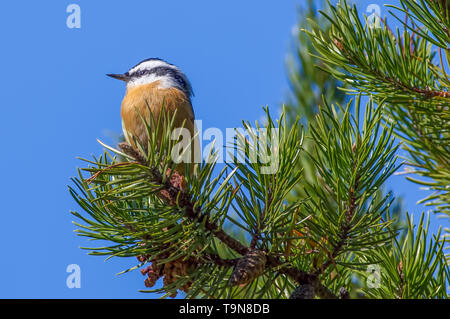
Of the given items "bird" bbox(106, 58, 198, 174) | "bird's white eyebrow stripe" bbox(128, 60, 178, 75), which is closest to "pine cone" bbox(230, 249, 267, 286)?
"bird" bbox(106, 58, 198, 174)

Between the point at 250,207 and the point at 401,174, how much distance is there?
0.77 m

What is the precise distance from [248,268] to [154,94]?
6.61ft

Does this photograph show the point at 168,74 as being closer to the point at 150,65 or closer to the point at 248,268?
the point at 150,65

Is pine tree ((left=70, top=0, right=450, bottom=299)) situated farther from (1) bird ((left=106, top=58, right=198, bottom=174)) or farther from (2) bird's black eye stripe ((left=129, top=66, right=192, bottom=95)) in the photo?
(2) bird's black eye stripe ((left=129, top=66, right=192, bottom=95))

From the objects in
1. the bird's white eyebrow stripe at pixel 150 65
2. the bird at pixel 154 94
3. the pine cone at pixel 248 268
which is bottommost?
the pine cone at pixel 248 268

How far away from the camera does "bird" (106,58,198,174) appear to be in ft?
8.77

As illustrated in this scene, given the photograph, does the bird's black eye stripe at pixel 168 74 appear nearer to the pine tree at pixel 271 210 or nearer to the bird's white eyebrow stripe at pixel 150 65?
the bird's white eyebrow stripe at pixel 150 65

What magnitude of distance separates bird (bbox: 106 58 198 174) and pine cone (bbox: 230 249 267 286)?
1.20m

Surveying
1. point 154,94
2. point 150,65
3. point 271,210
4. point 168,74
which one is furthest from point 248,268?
point 150,65

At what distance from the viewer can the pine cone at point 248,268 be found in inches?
42.9

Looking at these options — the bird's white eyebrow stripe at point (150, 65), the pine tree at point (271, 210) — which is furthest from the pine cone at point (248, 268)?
the bird's white eyebrow stripe at point (150, 65)

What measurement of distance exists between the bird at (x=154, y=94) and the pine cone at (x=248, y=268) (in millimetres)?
1204

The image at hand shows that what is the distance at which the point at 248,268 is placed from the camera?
1.11 metres
